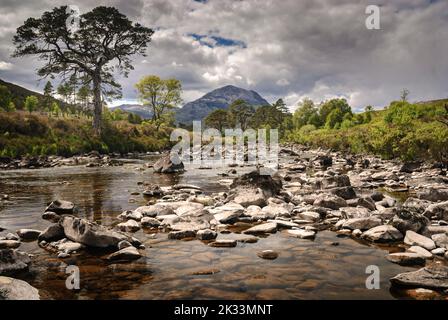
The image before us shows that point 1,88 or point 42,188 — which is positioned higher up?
point 1,88

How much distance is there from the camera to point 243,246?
8.38 m

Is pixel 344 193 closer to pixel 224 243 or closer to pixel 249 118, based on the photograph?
pixel 224 243

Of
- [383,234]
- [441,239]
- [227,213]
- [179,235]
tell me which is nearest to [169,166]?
[227,213]

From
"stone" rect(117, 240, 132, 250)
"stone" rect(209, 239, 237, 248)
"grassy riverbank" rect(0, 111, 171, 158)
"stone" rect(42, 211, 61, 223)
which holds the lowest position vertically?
"stone" rect(209, 239, 237, 248)

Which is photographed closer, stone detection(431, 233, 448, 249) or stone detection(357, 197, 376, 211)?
stone detection(431, 233, 448, 249)

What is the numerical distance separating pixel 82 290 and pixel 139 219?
490 centimetres

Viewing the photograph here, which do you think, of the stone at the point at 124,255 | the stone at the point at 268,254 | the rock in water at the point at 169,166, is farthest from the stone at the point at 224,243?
the rock in water at the point at 169,166

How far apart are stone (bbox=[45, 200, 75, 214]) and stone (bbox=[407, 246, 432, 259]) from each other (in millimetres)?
10576

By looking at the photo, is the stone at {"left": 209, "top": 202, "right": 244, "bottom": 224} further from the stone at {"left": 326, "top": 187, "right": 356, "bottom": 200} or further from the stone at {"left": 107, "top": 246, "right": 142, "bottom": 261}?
the stone at {"left": 326, "top": 187, "right": 356, "bottom": 200}

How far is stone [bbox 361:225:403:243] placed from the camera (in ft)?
28.2

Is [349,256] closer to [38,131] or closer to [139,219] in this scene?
[139,219]

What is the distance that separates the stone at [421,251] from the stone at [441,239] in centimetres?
58

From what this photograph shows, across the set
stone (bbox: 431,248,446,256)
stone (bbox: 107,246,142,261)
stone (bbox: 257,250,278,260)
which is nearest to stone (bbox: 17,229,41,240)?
stone (bbox: 107,246,142,261)
